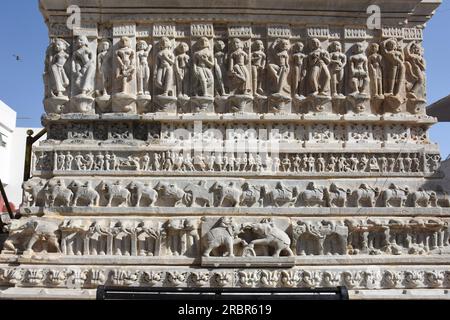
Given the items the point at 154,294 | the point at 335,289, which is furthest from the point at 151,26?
the point at 335,289

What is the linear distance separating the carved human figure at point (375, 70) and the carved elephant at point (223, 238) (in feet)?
12.3

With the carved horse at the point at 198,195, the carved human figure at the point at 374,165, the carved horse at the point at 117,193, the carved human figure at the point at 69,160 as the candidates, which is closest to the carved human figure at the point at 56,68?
the carved human figure at the point at 69,160

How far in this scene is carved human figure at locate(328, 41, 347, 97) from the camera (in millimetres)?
9438

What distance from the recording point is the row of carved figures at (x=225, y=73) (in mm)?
9195

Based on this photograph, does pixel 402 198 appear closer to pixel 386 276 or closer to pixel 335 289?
pixel 386 276

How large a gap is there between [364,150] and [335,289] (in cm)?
397

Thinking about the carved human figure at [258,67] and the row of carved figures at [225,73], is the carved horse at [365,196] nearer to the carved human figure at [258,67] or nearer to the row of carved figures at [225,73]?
the row of carved figures at [225,73]

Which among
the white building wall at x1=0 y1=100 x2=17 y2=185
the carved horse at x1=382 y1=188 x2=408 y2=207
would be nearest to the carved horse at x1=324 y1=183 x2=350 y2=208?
the carved horse at x1=382 y1=188 x2=408 y2=207

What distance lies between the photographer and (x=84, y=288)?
26.5ft

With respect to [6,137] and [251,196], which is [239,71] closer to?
[251,196]

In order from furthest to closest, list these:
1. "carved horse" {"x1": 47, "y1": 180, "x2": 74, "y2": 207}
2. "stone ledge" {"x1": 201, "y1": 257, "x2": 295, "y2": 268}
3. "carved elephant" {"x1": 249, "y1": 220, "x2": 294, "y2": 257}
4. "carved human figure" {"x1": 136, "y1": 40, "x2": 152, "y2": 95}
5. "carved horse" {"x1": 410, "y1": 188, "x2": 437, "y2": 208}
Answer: "carved human figure" {"x1": 136, "y1": 40, "x2": 152, "y2": 95}
"carved horse" {"x1": 410, "y1": 188, "x2": 437, "y2": 208}
"carved horse" {"x1": 47, "y1": 180, "x2": 74, "y2": 207}
"carved elephant" {"x1": 249, "y1": 220, "x2": 294, "y2": 257}
"stone ledge" {"x1": 201, "y1": 257, "x2": 295, "y2": 268}

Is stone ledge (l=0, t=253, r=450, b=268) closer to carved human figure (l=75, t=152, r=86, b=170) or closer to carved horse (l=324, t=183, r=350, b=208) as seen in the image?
carved horse (l=324, t=183, r=350, b=208)

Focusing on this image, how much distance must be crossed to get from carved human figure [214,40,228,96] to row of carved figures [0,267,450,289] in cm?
333

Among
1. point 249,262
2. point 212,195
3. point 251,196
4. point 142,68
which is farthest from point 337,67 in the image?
point 249,262
